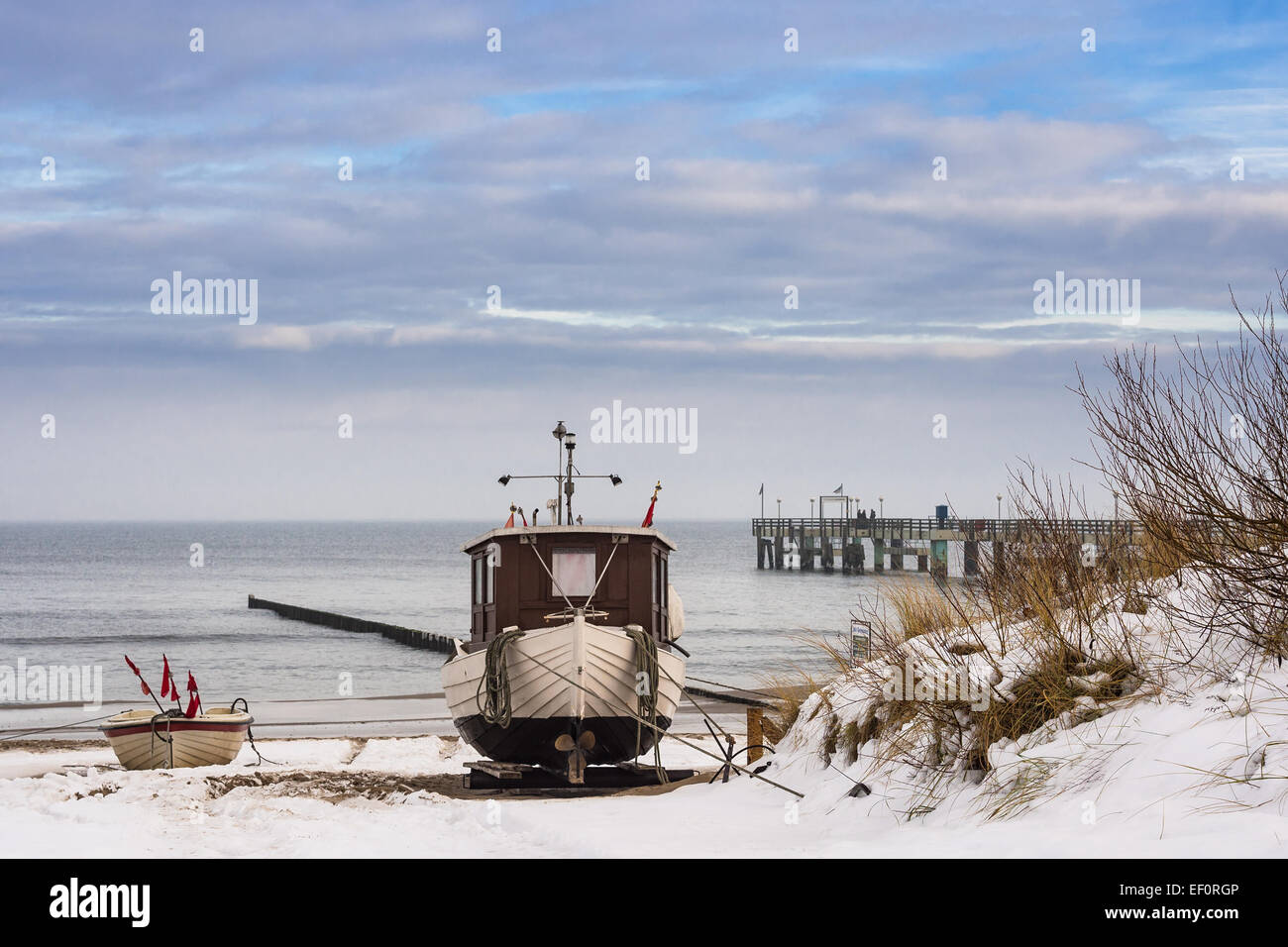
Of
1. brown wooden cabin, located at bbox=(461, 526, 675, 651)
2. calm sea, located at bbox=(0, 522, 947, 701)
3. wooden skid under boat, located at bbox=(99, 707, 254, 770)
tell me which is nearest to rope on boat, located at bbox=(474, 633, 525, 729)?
brown wooden cabin, located at bbox=(461, 526, 675, 651)

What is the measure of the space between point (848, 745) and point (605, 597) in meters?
5.48

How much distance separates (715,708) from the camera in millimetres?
25328

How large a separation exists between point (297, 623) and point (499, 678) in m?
45.3

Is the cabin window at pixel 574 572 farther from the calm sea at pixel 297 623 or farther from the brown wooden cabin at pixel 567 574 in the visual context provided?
the calm sea at pixel 297 623

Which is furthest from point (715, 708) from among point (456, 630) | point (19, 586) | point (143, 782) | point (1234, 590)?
point (19, 586)

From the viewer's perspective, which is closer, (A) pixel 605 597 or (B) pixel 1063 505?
(B) pixel 1063 505

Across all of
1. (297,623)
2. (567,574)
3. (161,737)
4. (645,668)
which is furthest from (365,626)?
(645,668)

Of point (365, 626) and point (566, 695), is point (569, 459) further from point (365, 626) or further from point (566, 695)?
point (365, 626)

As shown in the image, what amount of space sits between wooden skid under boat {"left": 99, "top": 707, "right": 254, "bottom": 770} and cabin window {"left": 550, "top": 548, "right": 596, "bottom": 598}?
19.0 feet

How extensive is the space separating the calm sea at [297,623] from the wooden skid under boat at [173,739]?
8.11m

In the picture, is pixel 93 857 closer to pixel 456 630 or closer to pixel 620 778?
pixel 620 778

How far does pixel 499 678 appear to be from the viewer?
14.5 m

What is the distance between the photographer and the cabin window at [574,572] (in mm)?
15336

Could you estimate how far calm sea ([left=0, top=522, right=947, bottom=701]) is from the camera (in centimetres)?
3706
